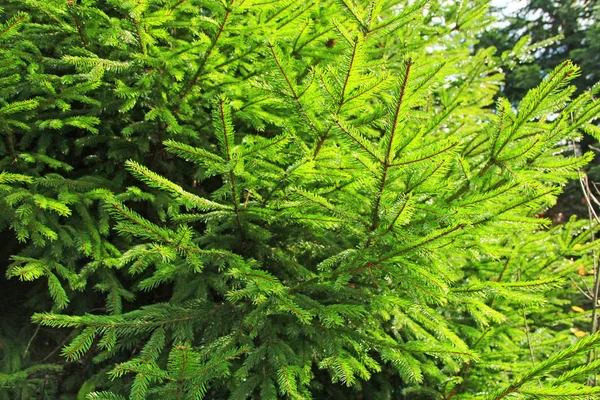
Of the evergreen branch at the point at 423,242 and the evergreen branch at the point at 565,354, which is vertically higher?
the evergreen branch at the point at 423,242

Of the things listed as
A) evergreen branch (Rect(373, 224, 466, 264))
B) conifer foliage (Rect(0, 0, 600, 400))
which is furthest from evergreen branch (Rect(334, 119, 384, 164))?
evergreen branch (Rect(373, 224, 466, 264))

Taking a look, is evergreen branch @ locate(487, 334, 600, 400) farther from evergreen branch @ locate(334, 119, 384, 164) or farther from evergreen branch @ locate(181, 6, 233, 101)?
evergreen branch @ locate(181, 6, 233, 101)

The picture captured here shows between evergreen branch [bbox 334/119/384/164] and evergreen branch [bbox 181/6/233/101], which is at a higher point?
evergreen branch [bbox 181/6/233/101]

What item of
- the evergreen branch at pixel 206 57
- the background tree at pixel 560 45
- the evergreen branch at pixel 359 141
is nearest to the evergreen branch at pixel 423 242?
the evergreen branch at pixel 359 141

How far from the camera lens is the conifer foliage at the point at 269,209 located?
5.05 feet

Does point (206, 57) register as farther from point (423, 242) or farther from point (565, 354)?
point (565, 354)

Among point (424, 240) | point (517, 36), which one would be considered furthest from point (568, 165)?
point (517, 36)

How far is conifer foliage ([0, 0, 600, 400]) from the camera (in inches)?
60.6

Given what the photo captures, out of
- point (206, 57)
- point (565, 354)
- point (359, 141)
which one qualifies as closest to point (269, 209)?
point (359, 141)

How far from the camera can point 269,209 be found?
6.15 ft

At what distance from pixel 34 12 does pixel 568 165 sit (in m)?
2.92

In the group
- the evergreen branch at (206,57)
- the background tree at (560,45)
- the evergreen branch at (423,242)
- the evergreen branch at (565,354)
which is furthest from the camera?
the background tree at (560,45)

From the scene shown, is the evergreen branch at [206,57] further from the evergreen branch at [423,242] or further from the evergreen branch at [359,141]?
the evergreen branch at [423,242]

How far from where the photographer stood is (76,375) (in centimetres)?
243
